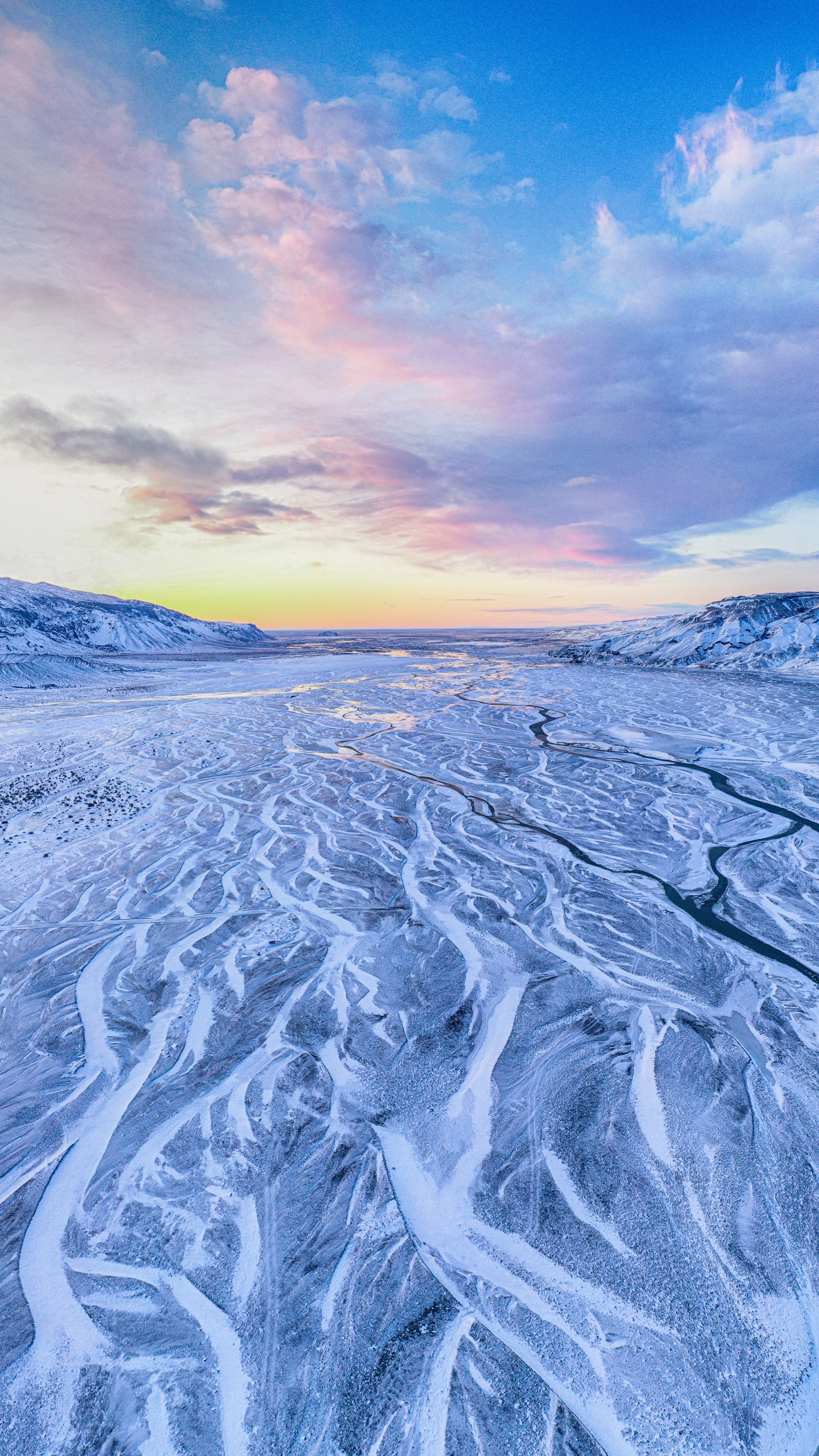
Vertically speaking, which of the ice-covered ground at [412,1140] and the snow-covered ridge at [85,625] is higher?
the snow-covered ridge at [85,625]

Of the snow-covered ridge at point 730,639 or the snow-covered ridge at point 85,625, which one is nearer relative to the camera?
the snow-covered ridge at point 730,639

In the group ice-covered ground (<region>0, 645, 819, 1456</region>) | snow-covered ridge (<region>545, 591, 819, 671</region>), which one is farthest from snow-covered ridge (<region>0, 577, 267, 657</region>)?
ice-covered ground (<region>0, 645, 819, 1456</region>)

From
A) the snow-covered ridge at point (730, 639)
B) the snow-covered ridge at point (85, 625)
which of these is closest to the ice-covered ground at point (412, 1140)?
the snow-covered ridge at point (730, 639)

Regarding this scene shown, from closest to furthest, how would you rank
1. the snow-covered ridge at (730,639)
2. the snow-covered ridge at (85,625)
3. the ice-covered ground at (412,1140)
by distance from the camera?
the ice-covered ground at (412,1140), the snow-covered ridge at (730,639), the snow-covered ridge at (85,625)

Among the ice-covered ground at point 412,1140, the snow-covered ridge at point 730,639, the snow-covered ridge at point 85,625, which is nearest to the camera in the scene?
the ice-covered ground at point 412,1140

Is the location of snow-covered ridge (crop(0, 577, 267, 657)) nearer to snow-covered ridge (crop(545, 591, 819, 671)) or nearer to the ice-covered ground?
snow-covered ridge (crop(545, 591, 819, 671))

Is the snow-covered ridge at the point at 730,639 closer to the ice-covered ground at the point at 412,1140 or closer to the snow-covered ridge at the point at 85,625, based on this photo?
the ice-covered ground at the point at 412,1140

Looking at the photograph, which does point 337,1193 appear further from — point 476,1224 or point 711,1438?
point 711,1438

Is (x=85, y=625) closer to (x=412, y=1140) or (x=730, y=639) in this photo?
(x=730, y=639)
